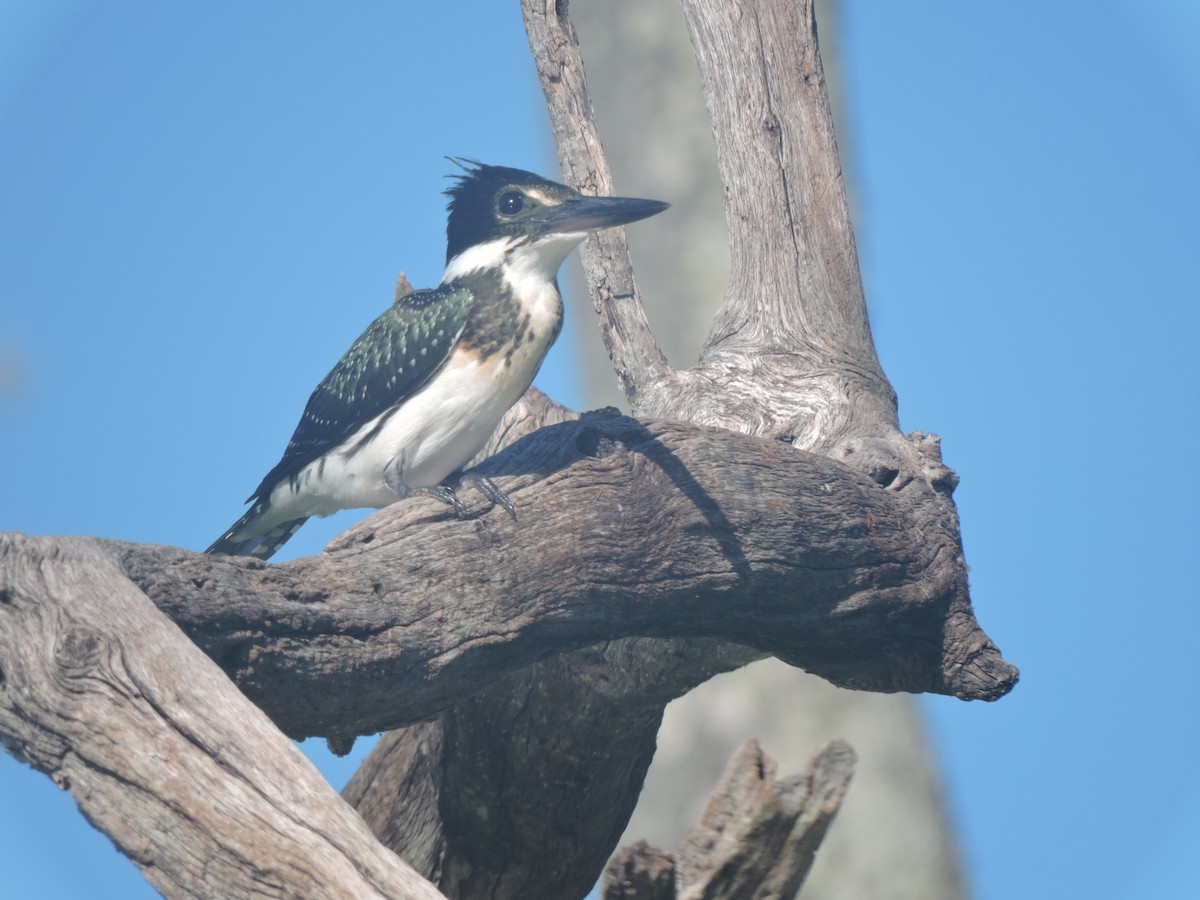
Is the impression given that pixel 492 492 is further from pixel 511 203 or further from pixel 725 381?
pixel 725 381

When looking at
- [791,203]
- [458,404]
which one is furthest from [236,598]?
[791,203]

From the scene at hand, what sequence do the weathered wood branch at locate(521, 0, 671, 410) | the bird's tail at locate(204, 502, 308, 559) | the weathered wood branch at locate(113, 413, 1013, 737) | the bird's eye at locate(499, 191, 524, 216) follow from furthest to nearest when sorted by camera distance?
the weathered wood branch at locate(521, 0, 671, 410), the bird's tail at locate(204, 502, 308, 559), the bird's eye at locate(499, 191, 524, 216), the weathered wood branch at locate(113, 413, 1013, 737)

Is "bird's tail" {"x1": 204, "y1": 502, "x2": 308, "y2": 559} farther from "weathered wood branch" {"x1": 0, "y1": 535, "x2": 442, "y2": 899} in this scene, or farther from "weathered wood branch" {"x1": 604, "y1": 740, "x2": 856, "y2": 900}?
"weathered wood branch" {"x1": 604, "y1": 740, "x2": 856, "y2": 900}

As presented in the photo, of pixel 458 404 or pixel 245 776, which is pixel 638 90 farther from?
pixel 245 776

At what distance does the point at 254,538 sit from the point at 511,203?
1.45m

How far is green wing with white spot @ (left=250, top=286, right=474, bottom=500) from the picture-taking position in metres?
4.00

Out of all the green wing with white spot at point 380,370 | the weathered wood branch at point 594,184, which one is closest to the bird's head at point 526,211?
the green wing with white spot at point 380,370

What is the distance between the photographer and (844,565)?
3.62 metres

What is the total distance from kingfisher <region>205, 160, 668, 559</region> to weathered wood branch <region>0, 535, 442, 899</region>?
1668 mm

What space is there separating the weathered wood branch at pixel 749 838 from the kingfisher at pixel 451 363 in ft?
6.37

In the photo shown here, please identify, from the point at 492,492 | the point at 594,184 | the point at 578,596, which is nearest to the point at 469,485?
the point at 492,492

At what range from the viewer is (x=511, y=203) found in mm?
4121

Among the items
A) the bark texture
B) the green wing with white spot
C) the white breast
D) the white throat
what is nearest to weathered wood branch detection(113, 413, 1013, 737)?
the bark texture

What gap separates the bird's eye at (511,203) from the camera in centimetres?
412
